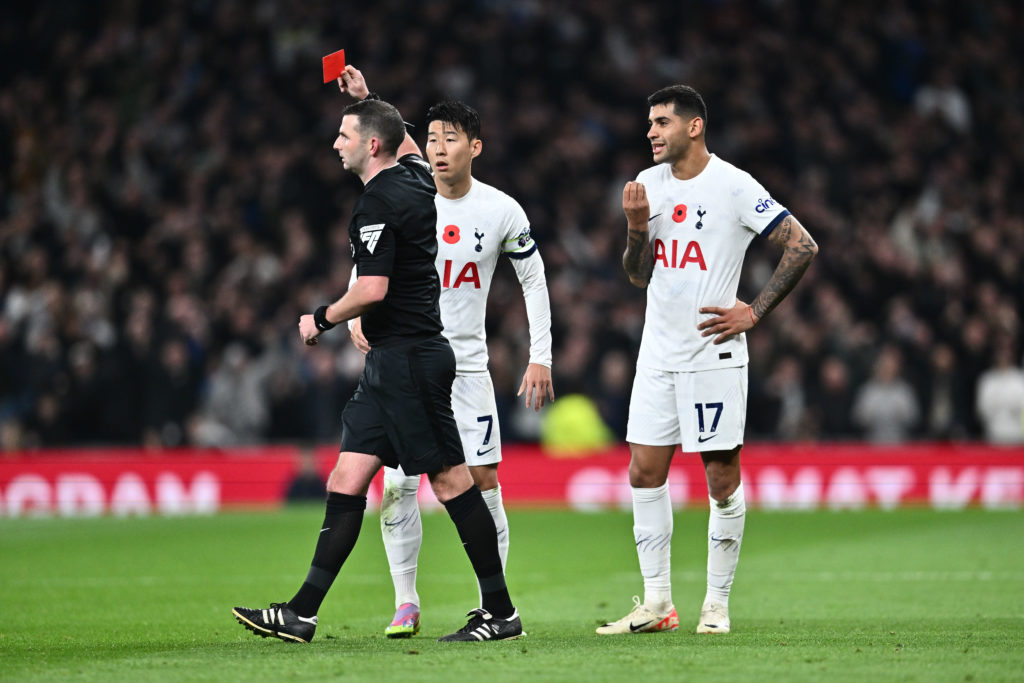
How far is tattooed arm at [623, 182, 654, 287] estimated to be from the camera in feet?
23.4

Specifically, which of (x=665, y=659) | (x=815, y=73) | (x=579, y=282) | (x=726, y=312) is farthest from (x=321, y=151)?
(x=665, y=659)

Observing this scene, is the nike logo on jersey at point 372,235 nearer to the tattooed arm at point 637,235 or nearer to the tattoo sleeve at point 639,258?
the tattooed arm at point 637,235

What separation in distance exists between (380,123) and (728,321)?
2.02 meters

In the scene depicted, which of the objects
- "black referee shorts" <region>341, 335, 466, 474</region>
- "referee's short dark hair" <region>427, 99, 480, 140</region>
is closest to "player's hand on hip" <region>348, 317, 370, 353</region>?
"black referee shorts" <region>341, 335, 466, 474</region>

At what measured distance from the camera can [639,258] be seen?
738 cm

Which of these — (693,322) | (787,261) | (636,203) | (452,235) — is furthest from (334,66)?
(787,261)

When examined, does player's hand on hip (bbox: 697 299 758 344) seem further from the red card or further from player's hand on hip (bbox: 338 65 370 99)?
the red card

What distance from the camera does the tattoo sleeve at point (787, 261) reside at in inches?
282

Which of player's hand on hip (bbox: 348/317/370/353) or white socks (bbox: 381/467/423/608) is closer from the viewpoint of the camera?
player's hand on hip (bbox: 348/317/370/353)

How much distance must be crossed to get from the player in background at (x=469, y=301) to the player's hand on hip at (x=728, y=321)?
0.81 metres

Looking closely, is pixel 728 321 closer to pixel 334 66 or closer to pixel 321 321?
pixel 321 321

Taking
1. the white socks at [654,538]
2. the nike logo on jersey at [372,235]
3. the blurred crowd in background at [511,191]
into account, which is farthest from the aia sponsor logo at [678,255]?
the blurred crowd in background at [511,191]

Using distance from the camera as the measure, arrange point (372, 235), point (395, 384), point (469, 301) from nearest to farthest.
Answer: point (372, 235), point (395, 384), point (469, 301)

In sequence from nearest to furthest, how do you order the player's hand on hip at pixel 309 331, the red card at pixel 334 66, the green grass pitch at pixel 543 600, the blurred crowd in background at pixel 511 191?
the green grass pitch at pixel 543 600 < the player's hand on hip at pixel 309 331 < the red card at pixel 334 66 < the blurred crowd in background at pixel 511 191
